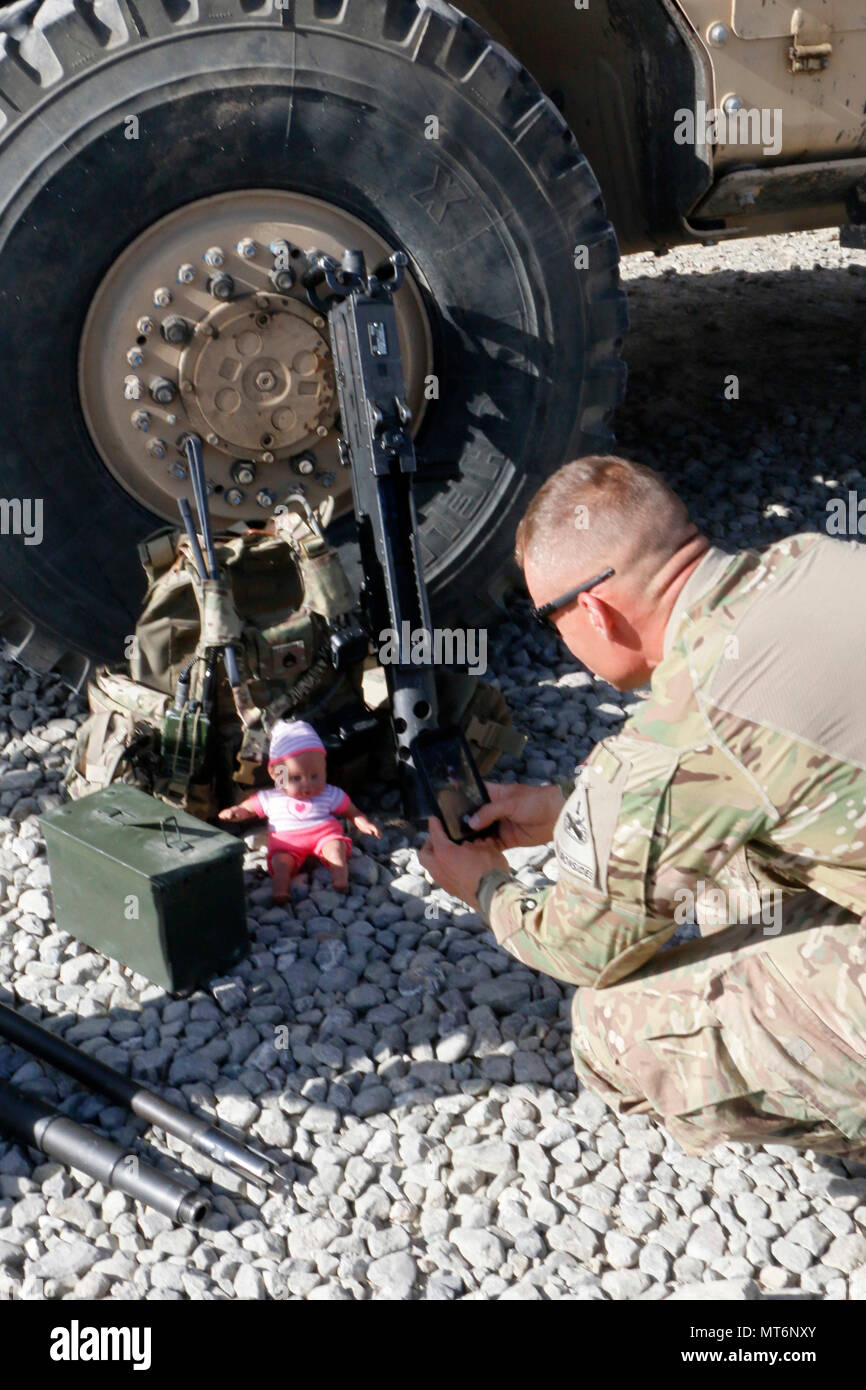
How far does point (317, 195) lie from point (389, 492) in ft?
2.85

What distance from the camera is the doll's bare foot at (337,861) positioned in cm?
328

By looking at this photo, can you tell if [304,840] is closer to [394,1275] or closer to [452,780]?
[452,780]

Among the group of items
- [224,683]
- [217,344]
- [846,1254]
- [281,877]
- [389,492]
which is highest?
[217,344]

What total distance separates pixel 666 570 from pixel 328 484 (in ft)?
6.01

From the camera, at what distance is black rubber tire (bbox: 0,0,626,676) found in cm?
345

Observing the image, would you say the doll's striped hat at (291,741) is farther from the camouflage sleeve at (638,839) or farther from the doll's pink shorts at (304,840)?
the camouflage sleeve at (638,839)

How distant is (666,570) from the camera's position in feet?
7.09

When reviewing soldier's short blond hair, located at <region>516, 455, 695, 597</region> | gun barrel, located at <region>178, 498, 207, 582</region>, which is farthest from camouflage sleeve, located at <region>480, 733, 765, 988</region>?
gun barrel, located at <region>178, 498, 207, 582</region>

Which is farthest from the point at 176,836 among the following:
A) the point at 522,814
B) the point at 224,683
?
the point at 522,814


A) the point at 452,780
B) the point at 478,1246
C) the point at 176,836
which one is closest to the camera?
the point at 478,1246

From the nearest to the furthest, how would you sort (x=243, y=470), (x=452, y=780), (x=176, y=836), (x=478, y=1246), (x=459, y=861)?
(x=478, y=1246) → (x=459, y=861) → (x=176, y=836) → (x=452, y=780) → (x=243, y=470)

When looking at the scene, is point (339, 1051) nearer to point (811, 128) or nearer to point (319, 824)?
point (319, 824)

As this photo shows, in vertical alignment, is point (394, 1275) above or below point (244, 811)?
below

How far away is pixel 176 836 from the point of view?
299 centimetres
